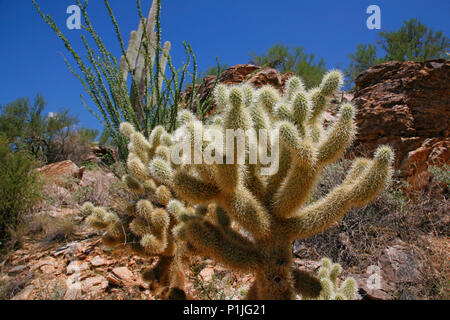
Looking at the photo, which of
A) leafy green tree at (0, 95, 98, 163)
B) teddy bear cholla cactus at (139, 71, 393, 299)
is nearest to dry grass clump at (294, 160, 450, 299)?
teddy bear cholla cactus at (139, 71, 393, 299)

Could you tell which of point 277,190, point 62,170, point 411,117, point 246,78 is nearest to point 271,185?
point 277,190

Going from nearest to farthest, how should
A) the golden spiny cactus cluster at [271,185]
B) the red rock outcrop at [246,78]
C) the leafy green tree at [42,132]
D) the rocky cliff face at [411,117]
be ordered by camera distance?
the golden spiny cactus cluster at [271,185] → the rocky cliff face at [411,117] → the red rock outcrop at [246,78] → the leafy green tree at [42,132]

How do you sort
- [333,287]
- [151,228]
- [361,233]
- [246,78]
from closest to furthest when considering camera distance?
[333,287]
[151,228]
[361,233]
[246,78]

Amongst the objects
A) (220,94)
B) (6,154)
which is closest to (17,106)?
(6,154)

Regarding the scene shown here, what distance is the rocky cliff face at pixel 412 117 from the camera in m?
4.06

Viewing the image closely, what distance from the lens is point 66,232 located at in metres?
3.18

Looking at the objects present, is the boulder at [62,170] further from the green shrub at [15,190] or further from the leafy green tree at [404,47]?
the leafy green tree at [404,47]

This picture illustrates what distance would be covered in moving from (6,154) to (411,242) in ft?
18.2

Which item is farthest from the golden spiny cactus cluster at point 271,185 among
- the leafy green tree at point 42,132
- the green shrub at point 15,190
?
the leafy green tree at point 42,132

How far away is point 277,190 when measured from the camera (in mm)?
1550

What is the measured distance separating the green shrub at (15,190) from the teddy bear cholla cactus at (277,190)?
9.61 feet

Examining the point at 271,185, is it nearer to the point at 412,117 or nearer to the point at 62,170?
the point at 412,117

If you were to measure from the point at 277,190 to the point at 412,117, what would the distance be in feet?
13.2
